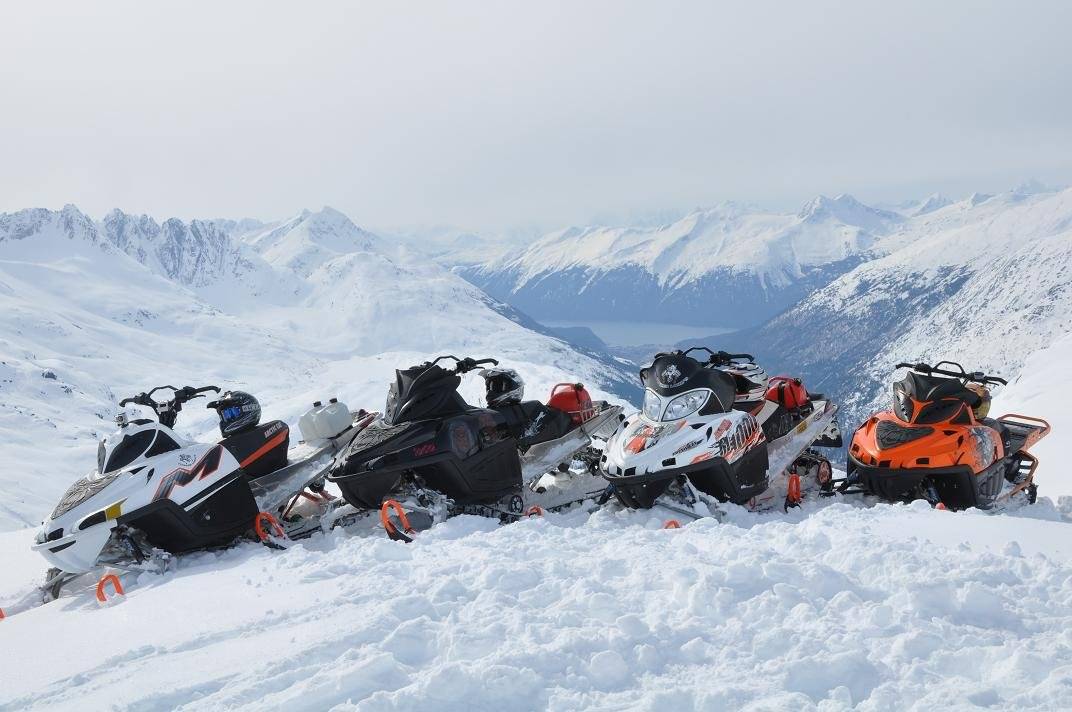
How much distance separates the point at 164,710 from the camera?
3.91 m

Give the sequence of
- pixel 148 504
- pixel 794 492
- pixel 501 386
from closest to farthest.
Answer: pixel 148 504
pixel 794 492
pixel 501 386

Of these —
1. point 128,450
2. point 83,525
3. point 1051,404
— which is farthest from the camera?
point 1051,404

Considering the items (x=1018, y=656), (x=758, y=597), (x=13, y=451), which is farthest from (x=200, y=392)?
Result: (x=13, y=451)

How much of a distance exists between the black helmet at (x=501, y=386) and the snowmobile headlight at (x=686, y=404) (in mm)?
2538

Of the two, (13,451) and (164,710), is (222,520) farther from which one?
(13,451)

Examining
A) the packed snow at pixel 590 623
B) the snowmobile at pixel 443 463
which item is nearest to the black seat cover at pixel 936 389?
the packed snow at pixel 590 623

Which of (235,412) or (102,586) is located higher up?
(235,412)

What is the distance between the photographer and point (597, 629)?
14.6 feet

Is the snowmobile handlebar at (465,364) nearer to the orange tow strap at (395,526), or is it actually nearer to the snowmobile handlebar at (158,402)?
the orange tow strap at (395,526)

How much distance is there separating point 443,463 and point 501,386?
7.39 feet

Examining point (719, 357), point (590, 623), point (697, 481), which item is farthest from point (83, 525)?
point (719, 357)

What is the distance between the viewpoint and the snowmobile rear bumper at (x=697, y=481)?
8.09 meters

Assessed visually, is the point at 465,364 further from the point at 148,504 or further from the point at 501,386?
the point at 148,504

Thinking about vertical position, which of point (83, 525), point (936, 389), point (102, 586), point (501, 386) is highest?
point (936, 389)
